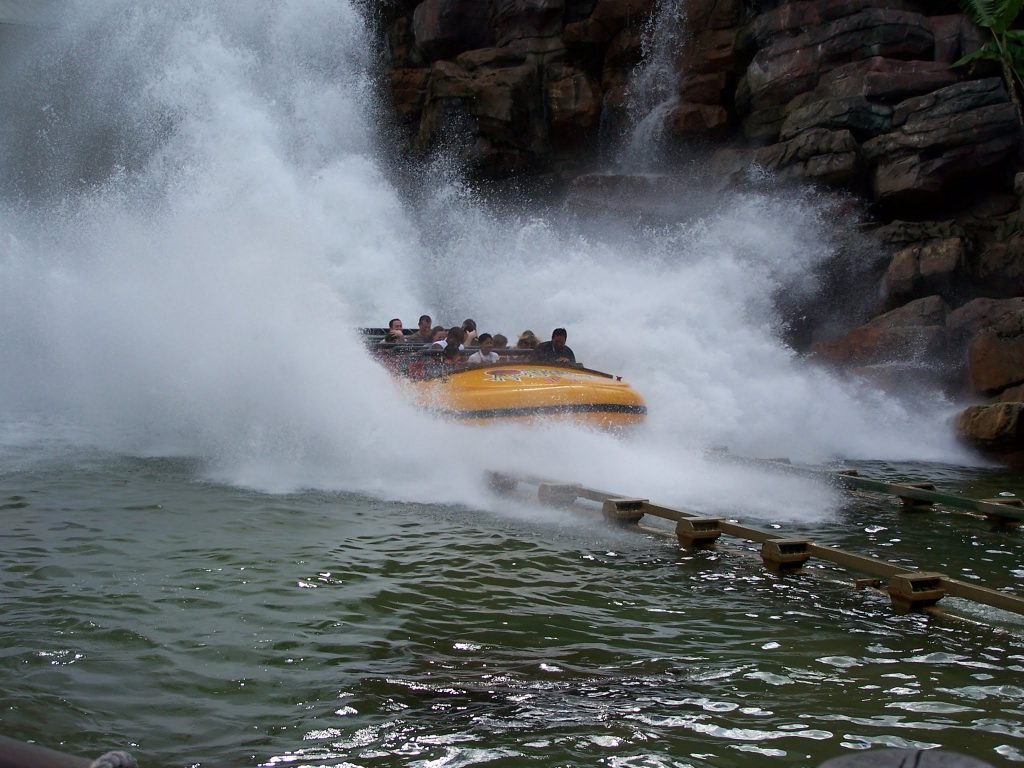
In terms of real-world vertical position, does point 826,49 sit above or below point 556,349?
above

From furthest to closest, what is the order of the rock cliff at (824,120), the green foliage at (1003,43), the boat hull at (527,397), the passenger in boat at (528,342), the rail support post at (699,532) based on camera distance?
the green foliage at (1003,43) → the rock cliff at (824,120) → the passenger in boat at (528,342) → the boat hull at (527,397) → the rail support post at (699,532)

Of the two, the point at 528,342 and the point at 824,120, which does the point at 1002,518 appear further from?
the point at 824,120

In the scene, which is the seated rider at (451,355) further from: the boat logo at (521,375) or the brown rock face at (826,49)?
the brown rock face at (826,49)

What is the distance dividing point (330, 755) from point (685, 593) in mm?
2819

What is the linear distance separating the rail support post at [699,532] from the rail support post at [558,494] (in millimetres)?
1409

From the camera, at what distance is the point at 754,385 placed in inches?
550

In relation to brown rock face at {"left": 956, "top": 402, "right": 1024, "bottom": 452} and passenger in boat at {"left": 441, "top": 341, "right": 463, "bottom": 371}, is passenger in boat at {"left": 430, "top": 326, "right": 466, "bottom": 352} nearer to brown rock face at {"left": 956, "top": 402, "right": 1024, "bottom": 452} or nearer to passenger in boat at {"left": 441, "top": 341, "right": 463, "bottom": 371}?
passenger in boat at {"left": 441, "top": 341, "right": 463, "bottom": 371}

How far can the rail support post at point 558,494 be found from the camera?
8039mm

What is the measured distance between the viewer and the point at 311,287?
1043cm

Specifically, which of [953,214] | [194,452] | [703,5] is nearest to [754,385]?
[953,214]

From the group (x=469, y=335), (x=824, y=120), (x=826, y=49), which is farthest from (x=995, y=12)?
(x=469, y=335)

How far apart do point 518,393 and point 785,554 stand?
3700 millimetres

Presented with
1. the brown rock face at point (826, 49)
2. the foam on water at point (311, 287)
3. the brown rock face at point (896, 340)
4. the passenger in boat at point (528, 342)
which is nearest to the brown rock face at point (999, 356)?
the foam on water at point (311, 287)

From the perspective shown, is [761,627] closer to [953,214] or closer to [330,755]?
[330,755]
